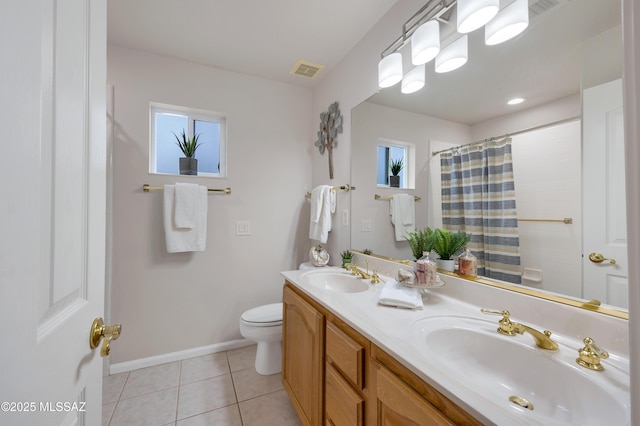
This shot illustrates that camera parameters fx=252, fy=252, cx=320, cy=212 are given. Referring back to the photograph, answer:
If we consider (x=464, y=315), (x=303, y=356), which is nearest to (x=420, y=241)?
(x=464, y=315)

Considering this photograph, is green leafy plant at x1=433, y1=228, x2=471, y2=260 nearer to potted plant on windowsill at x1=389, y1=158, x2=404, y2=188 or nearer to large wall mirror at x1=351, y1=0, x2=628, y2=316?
large wall mirror at x1=351, y1=0, x2=628, y2=316

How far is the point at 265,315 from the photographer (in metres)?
1.90

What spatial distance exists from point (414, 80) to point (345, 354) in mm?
1423

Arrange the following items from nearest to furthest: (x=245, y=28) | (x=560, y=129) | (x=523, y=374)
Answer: (x=523, y=374)
(x=560, y=129)
(x=245, y=28)

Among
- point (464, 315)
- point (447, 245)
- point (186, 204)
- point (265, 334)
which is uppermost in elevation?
point (186, 204)

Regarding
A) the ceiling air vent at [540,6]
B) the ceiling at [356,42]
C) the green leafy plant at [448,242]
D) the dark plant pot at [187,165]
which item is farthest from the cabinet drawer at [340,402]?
the dark plant pot at [187,165]

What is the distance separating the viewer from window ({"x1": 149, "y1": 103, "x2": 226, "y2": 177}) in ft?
6.90

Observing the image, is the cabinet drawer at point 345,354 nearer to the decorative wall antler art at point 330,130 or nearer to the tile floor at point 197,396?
the tile floor at point 197,396

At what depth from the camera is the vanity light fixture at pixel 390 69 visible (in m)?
A: 1.45

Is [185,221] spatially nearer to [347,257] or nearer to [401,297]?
[347,257]

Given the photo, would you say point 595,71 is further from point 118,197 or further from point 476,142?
point 118,197

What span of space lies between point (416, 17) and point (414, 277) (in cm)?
136

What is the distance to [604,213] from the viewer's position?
77cm

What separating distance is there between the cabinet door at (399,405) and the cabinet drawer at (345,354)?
8 centimetres
